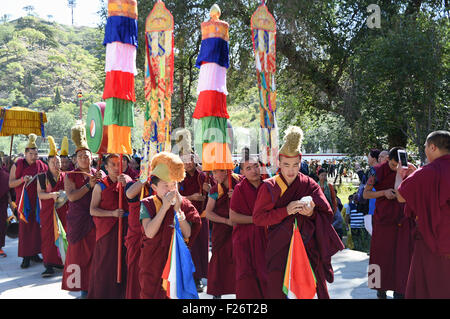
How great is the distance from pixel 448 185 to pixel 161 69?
301 centimetres

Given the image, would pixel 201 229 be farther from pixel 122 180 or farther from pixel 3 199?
pixel 3 199

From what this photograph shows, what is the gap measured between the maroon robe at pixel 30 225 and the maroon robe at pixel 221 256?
11.8ft

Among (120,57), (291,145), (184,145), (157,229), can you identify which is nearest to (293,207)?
(291,145)

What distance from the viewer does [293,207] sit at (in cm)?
347

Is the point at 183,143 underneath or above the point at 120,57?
underneath

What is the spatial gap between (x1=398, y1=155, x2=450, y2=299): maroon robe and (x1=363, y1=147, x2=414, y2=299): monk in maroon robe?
1.36 m

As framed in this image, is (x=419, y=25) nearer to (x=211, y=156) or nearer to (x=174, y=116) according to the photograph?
(x=211, y=156)

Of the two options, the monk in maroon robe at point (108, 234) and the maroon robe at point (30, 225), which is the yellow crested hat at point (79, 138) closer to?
the monk in maroon robe at point (108, 234)

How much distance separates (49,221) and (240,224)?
382cm

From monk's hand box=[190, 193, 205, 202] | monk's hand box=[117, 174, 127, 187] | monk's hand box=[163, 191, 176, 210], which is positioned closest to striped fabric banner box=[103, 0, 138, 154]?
monk's hand box=[117, 174, 127, 187]

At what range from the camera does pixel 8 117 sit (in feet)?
34.2

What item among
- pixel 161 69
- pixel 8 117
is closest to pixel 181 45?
pixel 8 117

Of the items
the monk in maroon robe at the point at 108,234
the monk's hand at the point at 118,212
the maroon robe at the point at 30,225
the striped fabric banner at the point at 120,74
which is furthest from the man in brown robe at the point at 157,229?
the maroon robe at the point at 30,225
